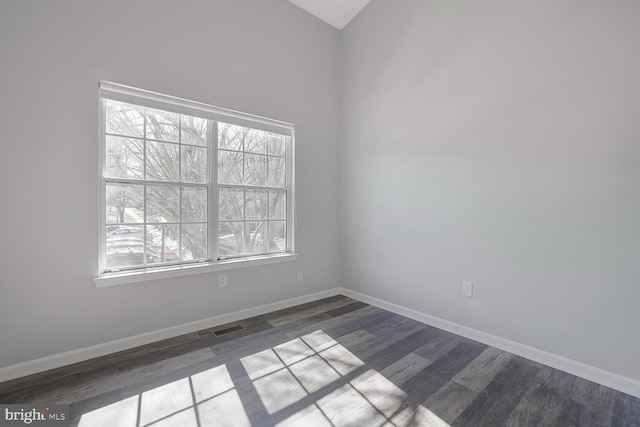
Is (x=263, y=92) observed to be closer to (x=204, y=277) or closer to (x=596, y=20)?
(x=204, y=277)

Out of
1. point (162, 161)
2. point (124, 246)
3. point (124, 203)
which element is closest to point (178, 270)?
point (124, 246)

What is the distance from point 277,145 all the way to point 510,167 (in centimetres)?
237

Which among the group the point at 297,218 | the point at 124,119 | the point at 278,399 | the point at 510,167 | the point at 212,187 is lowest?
the point at 278,399

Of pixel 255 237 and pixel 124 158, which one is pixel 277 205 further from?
pixel 124 158

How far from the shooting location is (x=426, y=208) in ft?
9.90

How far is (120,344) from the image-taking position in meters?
2.39

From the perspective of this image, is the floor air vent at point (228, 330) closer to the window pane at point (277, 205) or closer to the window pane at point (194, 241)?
the window pane at point (194, 241)

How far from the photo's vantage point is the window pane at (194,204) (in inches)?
109

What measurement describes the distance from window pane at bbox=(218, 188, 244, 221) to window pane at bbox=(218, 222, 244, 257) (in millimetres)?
74

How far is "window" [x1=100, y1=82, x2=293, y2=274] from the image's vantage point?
242 cm

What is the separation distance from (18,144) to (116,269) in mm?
1101

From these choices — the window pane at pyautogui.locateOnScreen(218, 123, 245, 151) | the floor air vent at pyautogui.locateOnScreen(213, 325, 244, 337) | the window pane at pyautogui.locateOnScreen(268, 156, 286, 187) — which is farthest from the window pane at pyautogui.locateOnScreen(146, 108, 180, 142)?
the floor air vent at pyautogui.locateOnScreen(213, 325, 244, 337)

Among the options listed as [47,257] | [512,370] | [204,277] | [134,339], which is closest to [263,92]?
[204,277]

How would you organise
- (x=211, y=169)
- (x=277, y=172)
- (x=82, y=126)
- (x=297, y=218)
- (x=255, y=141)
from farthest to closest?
1. (x=297, y=218)
2. (x=277, y=172)
3. (x=255, y=141)
4. (x=211, y=169)
5. (x=82, y=126)
